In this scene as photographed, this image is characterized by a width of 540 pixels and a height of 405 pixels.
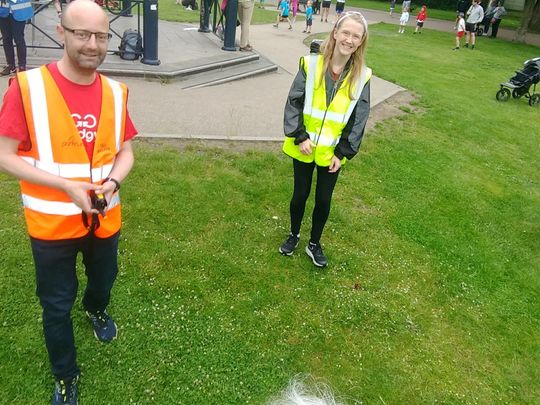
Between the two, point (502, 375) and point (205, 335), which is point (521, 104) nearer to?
point (502, 375)

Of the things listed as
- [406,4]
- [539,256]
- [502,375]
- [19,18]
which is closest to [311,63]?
[502,375]

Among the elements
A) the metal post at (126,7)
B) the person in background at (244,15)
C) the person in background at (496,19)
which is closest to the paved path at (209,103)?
the person in background at (244,15)

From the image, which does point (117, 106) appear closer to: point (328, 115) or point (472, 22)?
Result: point (328, 115)

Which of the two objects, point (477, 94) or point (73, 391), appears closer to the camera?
point (73, 391)

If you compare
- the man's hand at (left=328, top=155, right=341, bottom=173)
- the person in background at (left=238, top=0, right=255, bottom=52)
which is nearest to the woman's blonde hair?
the man's hand at (left=328, top=155, right=341, bottom=173)

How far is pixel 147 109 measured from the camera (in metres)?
7.05

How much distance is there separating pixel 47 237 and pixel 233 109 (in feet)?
19.0

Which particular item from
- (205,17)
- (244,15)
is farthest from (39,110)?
(205,17)

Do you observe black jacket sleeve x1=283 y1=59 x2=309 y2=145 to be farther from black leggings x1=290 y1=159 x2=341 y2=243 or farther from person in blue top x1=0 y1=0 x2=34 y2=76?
person in blue top x1=0 y1=0 x2=34 y2=76

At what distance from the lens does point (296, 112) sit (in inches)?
139

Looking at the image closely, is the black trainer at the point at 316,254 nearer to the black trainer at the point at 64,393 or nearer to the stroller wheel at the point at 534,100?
the black trainer at the point at 64,393

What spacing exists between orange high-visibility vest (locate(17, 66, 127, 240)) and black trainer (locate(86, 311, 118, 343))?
91 cm

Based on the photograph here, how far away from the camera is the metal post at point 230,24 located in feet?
32.5

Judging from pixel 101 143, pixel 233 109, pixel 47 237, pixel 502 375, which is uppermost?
pixel 101 143
